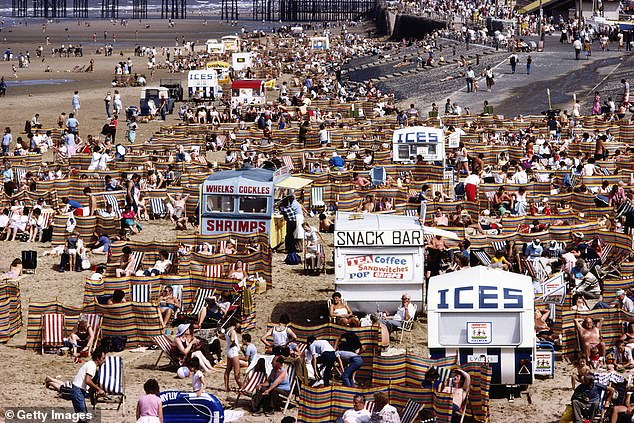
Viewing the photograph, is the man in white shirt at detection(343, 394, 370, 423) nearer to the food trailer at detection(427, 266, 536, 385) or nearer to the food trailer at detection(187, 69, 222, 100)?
the food trailer at detection(427, 266, 536, 385)

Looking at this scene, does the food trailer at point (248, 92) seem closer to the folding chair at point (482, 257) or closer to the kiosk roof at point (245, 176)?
the kiosk roof at point (245, 176)

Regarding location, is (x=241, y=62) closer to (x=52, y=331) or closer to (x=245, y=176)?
(x=245, y=176)

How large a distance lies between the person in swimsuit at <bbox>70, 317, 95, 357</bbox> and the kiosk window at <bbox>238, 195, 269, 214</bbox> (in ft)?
22.4

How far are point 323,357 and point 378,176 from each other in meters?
15.4

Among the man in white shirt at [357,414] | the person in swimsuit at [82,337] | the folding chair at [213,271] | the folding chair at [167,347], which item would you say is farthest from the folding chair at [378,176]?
the man in white shirt at [357,414]

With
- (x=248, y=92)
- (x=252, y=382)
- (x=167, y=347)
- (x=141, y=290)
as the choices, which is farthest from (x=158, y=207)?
(x=248, y=92)

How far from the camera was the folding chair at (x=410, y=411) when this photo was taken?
14.8 m

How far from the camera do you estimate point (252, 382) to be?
16359 mm

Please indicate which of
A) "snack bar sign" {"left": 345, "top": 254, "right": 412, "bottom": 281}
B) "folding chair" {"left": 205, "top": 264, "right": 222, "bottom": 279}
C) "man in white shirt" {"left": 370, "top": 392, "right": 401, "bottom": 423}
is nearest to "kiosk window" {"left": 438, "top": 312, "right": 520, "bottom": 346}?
"man in white shirt" {"left": 370, "top": 392, "right": 401, "bottom": 423}

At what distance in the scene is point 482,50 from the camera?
7281 centimetres

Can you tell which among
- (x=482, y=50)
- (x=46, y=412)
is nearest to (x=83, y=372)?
(x=46, y=412)

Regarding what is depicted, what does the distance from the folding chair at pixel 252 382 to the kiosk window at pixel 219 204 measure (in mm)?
9076

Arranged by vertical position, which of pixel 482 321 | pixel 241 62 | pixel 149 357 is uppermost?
pixel 241 62

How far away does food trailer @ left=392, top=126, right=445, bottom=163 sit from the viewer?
1331 inches
